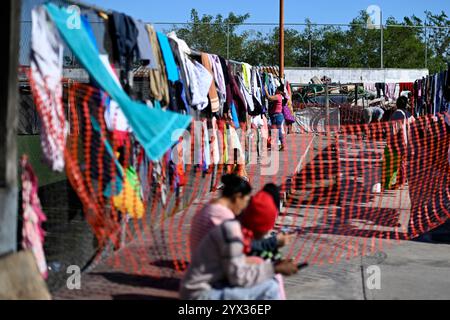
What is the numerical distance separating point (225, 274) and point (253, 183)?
7.78 metres

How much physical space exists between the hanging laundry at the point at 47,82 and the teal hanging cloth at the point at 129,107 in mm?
96

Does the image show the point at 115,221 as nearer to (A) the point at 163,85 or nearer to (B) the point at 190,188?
(A) the point at 163,85

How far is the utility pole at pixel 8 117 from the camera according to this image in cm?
Answer: 520

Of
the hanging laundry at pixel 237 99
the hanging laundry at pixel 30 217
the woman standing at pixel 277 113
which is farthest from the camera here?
the woman standing at pixel 277 113

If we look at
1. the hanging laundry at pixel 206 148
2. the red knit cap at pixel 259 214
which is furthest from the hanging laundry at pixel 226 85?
the red knit cap at pixel 259 214

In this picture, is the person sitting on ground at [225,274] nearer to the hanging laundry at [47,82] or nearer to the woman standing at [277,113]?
the hanging laundry at [47,82]

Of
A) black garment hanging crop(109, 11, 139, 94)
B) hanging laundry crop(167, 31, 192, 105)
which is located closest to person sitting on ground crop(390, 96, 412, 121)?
hanging laundry crop(167, 31, 192, 105)

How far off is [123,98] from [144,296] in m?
1.74

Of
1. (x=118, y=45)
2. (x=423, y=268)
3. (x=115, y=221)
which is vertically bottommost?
(x=423, y=268)

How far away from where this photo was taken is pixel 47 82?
19.5 ft

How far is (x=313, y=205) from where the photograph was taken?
1221 centimetres

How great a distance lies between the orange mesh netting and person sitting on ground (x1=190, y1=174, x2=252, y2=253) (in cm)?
132

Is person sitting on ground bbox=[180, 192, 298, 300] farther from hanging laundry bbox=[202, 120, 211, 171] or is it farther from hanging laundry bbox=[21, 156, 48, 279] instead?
hanging laundry bbox=[202, 120, 211, 171]
